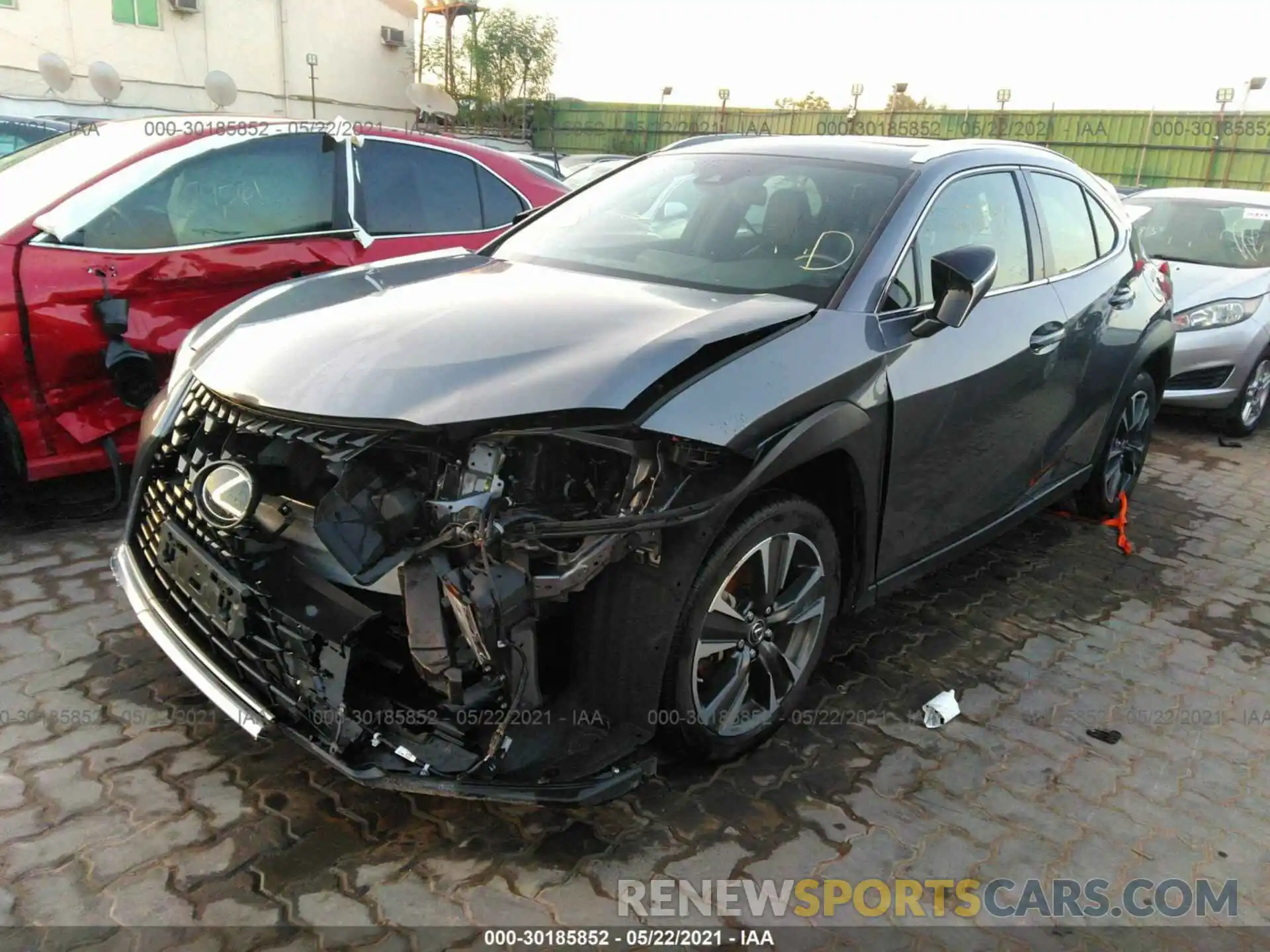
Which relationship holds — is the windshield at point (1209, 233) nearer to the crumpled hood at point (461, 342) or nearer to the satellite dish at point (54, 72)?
the crumpled hood at point (461, 342)

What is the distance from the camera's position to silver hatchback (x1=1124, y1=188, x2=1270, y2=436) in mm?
6859

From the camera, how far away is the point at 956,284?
2.80m

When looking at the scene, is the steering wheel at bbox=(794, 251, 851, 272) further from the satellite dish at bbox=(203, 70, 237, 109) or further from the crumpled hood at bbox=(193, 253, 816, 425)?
the satellite dish at bbox=(203, 70, 237, 109)

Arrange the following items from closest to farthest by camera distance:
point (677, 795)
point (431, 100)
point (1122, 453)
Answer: point (677, 795) < point (1122, 453) < point (431, 100)

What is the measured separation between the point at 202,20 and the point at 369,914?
1238 inches

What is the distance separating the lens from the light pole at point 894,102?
25906mm

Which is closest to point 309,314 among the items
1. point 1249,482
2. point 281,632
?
point 281,632

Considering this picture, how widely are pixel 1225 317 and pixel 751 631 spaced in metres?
6.08

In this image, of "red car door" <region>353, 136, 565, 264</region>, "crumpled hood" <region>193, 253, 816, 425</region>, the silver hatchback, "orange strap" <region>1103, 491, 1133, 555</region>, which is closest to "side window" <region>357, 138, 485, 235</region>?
"red car door" <region>353, 136, 565, 264</region>

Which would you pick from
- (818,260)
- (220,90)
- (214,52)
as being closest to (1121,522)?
(818,260)

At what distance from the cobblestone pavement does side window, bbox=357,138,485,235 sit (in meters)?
2.14

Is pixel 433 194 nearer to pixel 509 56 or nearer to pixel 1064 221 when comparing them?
pixel 1064 221

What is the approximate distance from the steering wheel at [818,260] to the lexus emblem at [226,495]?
70.6 inches

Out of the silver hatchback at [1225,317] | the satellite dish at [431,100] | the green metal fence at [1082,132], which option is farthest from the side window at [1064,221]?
the green metal fence at [1082,132]
